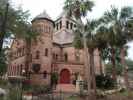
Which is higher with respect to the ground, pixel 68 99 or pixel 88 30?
pixel 88 30

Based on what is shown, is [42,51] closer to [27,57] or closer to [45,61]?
[45,61]

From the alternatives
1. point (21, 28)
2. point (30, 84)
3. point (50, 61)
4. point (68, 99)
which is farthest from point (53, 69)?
point (68, 99)

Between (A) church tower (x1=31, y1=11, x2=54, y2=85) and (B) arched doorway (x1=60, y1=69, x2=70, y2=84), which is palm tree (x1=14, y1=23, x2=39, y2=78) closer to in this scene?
(A) church tower (x1=31, y1=11, x2=54, y2=85)

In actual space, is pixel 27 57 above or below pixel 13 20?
below

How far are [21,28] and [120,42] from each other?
1388cm

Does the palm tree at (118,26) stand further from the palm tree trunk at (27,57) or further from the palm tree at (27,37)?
the palm tree trunk at (27,57)

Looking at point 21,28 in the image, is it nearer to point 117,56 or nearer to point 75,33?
point 75,33

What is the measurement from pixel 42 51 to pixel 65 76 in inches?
261

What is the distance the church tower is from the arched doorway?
9.25ft

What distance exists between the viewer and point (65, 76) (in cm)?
3853

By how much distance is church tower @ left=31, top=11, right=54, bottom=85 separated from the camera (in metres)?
36.2

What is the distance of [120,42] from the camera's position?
25.6 meters

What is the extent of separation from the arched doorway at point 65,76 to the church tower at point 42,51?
9.25 ft

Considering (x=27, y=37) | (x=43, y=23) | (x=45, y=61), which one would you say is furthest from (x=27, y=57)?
(x=27, y=37)
